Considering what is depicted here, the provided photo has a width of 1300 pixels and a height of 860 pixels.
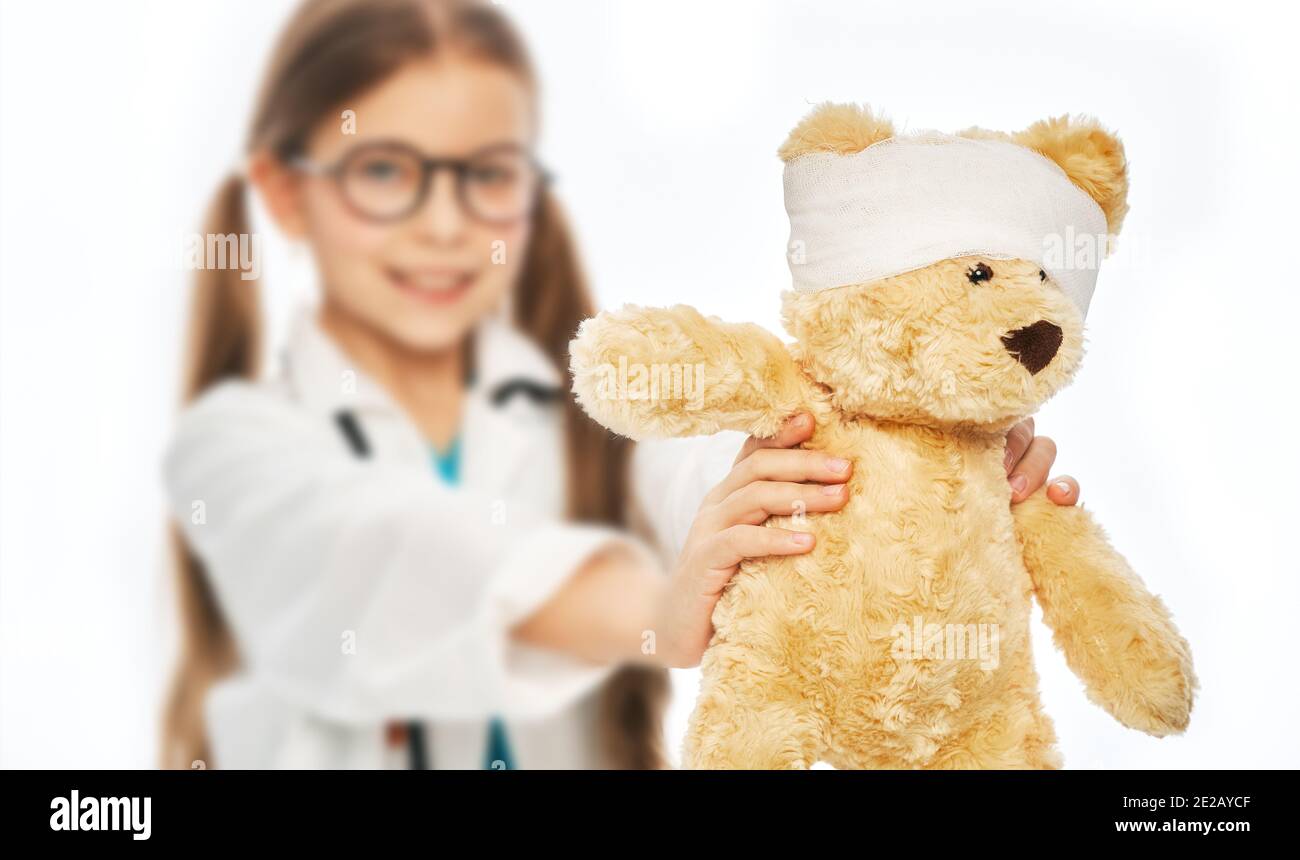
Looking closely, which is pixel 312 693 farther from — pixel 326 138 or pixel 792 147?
pixel 792 147

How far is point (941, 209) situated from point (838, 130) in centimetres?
6

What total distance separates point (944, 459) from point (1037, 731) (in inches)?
5.9

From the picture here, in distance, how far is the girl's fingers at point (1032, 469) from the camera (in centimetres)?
57

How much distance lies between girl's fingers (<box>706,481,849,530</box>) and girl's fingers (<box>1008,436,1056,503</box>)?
12 centimetres

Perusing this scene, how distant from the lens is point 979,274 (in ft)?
1.60

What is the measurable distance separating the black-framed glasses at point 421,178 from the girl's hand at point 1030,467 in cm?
83

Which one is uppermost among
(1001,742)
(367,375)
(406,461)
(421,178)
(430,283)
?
(421,178)

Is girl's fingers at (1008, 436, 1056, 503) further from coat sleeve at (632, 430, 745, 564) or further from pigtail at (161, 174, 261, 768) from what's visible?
pigtail at (161, 174, 261, 768)

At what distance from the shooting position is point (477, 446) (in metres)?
1.29

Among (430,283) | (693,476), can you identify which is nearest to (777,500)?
(693,476)

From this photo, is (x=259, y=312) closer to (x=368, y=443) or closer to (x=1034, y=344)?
(x=368, y=443)

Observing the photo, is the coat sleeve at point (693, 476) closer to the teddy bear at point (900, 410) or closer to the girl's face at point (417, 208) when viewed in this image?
the teddy bear at point (900, 410)

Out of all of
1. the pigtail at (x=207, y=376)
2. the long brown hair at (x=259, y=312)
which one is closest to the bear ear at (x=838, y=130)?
the long brown hair at (x=259, y=312)
